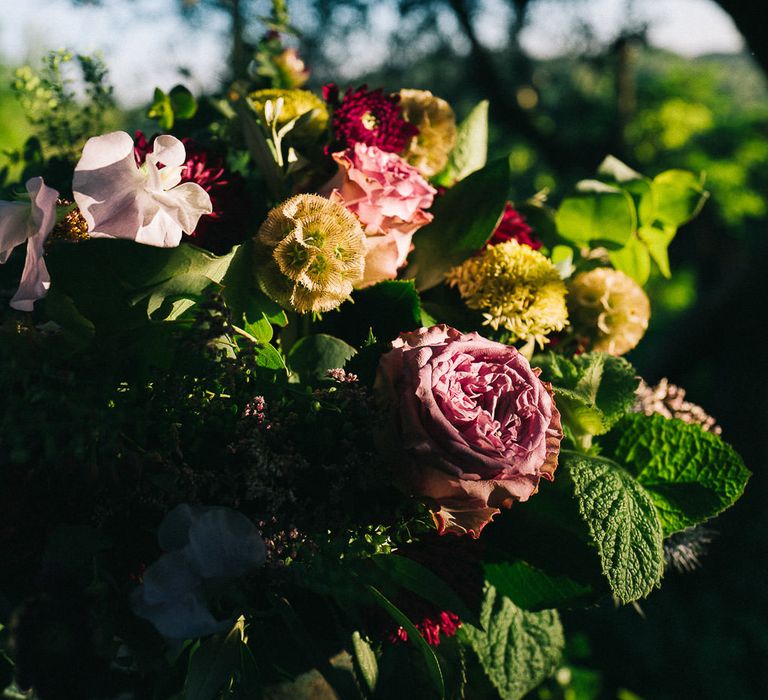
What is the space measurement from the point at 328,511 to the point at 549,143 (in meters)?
2.71

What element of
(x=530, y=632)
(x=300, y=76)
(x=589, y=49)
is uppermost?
(x=300, y=76)

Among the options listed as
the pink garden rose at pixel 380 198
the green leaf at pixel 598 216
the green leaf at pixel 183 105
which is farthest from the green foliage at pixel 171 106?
the green leaf at pixel 598 216

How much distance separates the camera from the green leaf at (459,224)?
0.60 meters

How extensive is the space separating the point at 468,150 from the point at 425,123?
0.11 m

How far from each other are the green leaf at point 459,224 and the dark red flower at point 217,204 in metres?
0.15

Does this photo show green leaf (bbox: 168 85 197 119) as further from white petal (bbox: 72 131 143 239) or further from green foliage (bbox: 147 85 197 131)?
white petal (bbox: 72 131 143 239)

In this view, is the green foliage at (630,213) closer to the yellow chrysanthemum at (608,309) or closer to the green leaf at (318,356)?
the yellow chrysanthemum at (608,309)

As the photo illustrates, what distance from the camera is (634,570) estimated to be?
499 mm

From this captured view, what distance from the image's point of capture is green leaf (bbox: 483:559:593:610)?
1.82ft

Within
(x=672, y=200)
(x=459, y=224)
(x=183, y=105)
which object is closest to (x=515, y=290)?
(x=459, y=224)

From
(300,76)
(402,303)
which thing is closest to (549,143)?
(300,76)

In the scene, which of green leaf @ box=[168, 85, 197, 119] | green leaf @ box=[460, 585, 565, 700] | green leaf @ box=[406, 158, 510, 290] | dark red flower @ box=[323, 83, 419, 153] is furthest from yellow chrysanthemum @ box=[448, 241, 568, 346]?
green leaf @ box=[168, 85, 197, 119]

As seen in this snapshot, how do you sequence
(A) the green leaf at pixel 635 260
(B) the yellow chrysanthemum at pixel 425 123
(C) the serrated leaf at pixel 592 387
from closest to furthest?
1. (C) the serrated leaf at pixel 592 387
2. (B) the yellow chrysanthemum at pixel 425 123
3. (A) the green leaf at pixel 635 260

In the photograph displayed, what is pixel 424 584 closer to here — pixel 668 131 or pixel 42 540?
pixel 42 540
